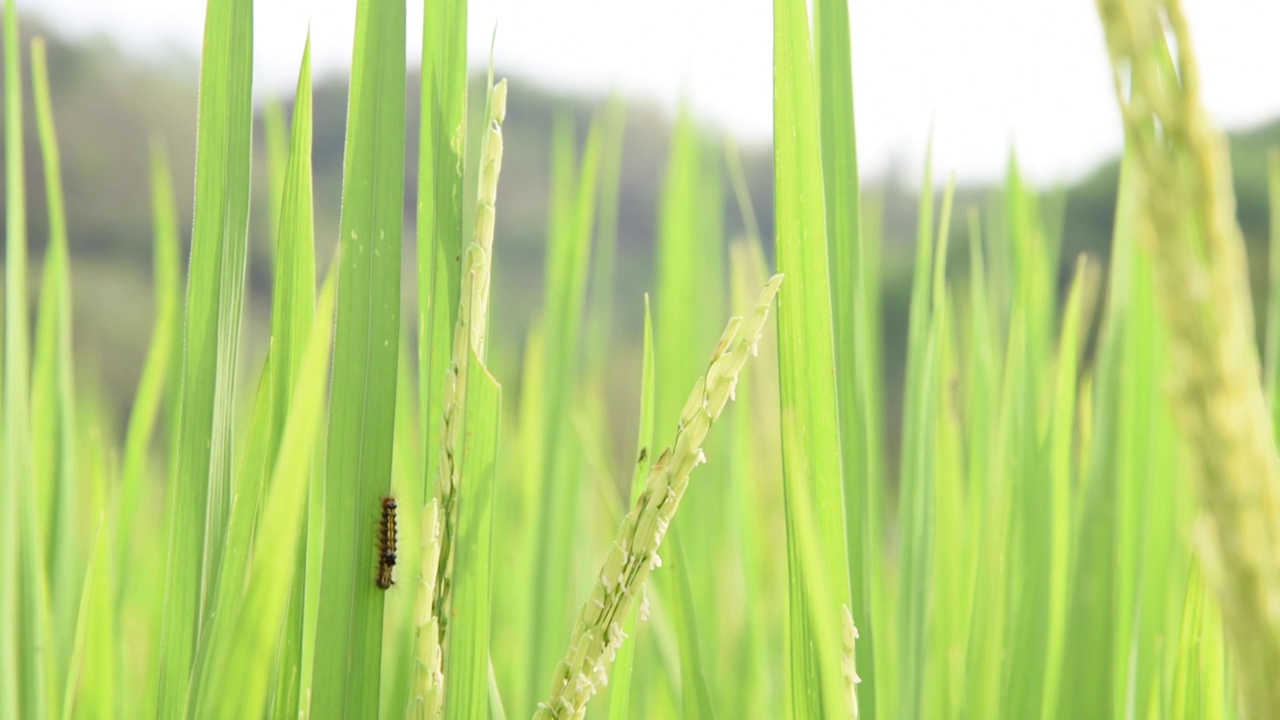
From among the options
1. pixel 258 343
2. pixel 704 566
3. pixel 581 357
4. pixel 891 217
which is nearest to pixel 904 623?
pixel 704 566

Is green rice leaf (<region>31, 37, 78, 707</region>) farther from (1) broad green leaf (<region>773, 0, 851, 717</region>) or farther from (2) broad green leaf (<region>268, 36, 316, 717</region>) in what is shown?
(1) broad green leaf (<region>773, 0, 851, 717</region>)

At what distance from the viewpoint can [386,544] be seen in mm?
318

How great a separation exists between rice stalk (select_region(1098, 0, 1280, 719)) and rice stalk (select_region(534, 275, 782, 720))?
11 centimetres

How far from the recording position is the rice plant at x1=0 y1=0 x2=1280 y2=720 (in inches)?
6.2

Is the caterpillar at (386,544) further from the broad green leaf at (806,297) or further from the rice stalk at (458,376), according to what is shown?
the broad green leaf at (806,297)

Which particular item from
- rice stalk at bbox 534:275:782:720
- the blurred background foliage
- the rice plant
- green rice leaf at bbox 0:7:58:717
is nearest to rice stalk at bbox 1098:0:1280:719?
the rice plant

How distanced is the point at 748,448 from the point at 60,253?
0.51 meters

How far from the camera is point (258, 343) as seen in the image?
276 centimetres

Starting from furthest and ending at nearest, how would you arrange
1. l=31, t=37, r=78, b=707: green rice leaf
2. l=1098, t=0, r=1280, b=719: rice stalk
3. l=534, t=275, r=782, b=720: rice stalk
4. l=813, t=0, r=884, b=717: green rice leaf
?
l=31, t=37, r=78, b=707: green rice leaf → l=813, t=0, r=884, b=717: green rice leaf → l=534, t=275, r=782, b=720: rice stalk → l=1098, t=0, r=1280, b=719: rice stalk

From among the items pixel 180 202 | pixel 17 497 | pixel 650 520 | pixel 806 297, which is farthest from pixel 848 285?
pixel 180 202

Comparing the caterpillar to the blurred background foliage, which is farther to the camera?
the blurred background foliage

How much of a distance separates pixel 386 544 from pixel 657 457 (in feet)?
0.51

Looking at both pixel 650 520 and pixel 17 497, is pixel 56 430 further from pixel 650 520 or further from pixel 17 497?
pixel 650 520

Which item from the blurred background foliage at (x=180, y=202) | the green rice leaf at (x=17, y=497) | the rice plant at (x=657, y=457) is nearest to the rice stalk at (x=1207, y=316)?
the rice plant at (x=657, y=457)
